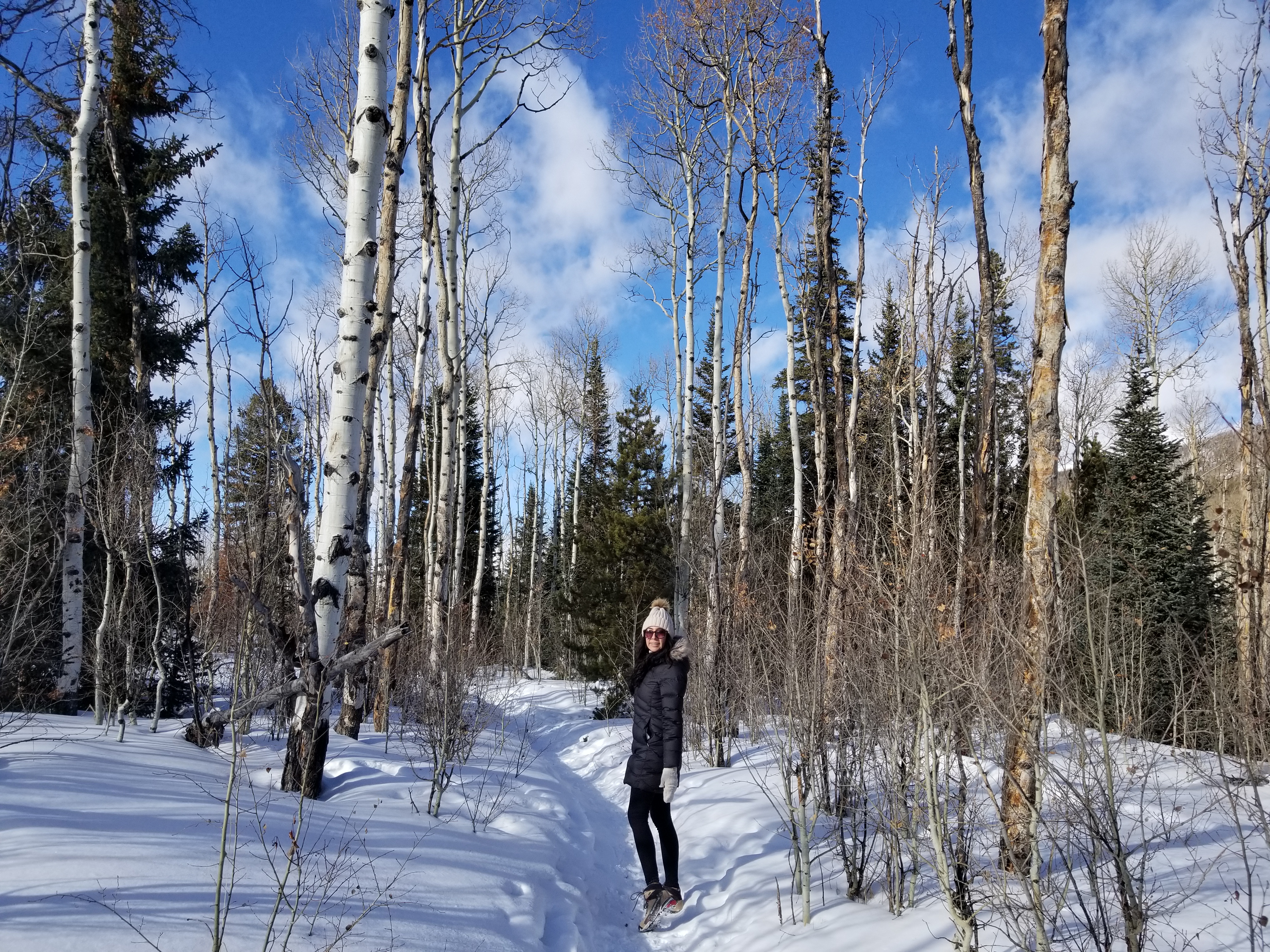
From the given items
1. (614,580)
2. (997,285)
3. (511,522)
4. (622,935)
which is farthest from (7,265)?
(511,522)

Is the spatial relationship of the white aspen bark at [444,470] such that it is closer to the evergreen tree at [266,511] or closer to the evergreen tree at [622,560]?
the evergreen tree at [266,511]

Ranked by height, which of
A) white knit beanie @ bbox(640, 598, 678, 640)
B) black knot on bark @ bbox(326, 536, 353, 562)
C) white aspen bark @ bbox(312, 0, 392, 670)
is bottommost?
white knit beanie @ bbox(640, 598, 678, 640)

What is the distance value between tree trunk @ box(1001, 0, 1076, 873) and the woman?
1842 mm

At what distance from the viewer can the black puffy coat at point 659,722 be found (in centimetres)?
429

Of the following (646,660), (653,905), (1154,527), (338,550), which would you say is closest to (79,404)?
(338,550)

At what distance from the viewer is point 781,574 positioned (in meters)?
9.86

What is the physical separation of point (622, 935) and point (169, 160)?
15677 millimetres

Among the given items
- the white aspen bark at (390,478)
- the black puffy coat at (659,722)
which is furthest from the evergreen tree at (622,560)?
the black puffy coat at (659,722)

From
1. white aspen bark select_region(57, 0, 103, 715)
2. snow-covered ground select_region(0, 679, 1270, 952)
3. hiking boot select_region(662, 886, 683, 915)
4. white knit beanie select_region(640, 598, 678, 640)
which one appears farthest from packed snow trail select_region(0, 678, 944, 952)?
white aspen bark select_region(57, 0, 103, 715)

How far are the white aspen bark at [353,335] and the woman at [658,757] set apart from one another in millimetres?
2134

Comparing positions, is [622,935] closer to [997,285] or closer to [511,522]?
[997,285]

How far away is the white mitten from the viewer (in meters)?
4.16

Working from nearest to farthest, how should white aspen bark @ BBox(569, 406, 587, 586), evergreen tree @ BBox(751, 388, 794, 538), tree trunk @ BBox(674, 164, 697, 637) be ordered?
1. tree trunk @ BBox(674, 164, 697, 637)
2. white aspen bark @ BBox(569, 406, 587, 586)
3. evergreen tree @ BBox(751, 388, 794, 538)

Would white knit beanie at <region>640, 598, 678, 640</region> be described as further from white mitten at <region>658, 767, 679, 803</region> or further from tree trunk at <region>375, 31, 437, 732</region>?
tree trunk at <region>375, 31, 437, 732</region>
